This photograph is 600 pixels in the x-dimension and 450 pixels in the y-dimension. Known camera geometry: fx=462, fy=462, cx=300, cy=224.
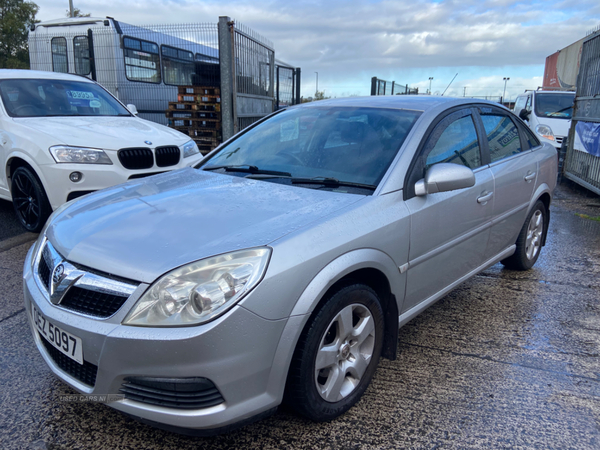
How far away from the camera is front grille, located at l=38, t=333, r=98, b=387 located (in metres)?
1.88

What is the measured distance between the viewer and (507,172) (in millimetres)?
3514

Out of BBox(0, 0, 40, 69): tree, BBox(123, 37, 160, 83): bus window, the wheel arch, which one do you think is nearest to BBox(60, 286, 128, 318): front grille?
the wheel arch

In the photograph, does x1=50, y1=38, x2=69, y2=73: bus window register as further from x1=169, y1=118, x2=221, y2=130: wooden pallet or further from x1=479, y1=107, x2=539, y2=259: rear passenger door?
x1=479, y1=107, x2=539, y2=259: rear passenger door

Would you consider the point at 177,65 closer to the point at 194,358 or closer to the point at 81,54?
the point at 81,54

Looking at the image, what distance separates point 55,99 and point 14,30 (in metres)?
33.0

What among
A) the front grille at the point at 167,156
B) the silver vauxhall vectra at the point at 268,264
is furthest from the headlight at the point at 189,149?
the silver vauxhall vectra at the point at 268,264

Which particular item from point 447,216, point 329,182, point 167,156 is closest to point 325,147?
point 329,182

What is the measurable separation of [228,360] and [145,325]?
34cm

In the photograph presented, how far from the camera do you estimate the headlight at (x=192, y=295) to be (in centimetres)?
172

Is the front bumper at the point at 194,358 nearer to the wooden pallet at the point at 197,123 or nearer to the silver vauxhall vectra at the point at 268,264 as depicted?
the silver vauxhall vectra at the point at 268,264

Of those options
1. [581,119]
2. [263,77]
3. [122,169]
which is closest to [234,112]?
[263,77]

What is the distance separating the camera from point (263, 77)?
36.6 ft

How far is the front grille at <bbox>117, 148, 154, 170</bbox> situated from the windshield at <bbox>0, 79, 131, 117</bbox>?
49.1 inches

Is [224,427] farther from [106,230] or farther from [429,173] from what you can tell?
[429,173]
